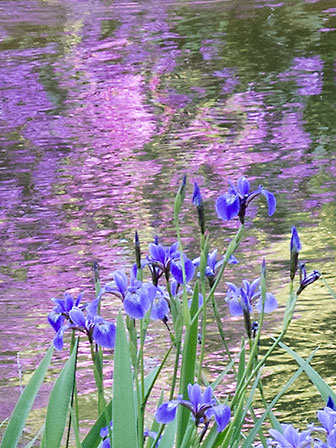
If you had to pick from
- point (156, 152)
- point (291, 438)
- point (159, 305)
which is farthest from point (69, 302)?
point (156, 152)

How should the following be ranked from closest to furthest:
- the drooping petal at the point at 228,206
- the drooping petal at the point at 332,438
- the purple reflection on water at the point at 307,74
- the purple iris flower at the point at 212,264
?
1. the drooping petal at the point at 332,438
2. the drooping petal at the point at 228,206
3. the purple iris flower at the point at 212,264
4. the purple reflection on water at the point at 307,74

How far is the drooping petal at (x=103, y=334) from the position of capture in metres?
Result: 1.15

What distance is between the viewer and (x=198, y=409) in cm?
Answer: 112

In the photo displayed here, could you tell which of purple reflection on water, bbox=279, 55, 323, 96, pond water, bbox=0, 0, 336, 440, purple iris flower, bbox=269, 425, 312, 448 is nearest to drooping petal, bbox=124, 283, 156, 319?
purple iris flower, bbox=269, 425, 312, 448

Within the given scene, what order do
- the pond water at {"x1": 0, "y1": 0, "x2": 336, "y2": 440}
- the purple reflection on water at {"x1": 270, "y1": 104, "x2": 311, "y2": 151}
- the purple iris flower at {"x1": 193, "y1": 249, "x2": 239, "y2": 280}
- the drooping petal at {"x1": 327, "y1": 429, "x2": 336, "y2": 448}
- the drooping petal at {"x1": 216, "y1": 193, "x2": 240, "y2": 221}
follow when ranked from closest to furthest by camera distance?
the drooping petal at {"x1": 327, "y1": 429, "x2": 336, "y2": 448} → the drooping petal at {"x1": 216, "y1": 193, "x2": 240, "y2": 221} → the purple iris flower at {"x1": 193, "y1": 249, "x2": 239, "y2": 280} → the pond water at {"x1": 0, "y1": 0, "x2": 336, "y2": 440} → the purple reflection on water at {"x1": 270, "y1": 104, "x2": 311, "y2": 151}

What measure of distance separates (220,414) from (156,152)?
147 inches

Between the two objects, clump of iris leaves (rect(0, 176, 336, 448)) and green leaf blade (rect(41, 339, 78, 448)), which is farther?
green leaf blade (rect(41, 339, 78, 448))

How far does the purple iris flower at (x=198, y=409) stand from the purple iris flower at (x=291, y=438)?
2.4 inches

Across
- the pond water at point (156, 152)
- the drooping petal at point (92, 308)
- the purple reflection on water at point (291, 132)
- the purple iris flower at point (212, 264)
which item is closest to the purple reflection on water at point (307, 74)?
the pond water at point (156, 152)

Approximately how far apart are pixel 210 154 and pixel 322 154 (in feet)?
1.89

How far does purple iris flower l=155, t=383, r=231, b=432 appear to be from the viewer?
110cm

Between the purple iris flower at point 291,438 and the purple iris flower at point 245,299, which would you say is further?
the purple iris flower at point 245,299

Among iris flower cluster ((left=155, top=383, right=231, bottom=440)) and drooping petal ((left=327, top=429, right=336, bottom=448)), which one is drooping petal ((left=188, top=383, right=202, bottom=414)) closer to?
iris flower cluster ((left=155, top=383, right=231, bottom=440))

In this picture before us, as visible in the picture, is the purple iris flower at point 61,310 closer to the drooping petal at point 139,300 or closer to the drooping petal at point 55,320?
the drooping petal at point 55,320
